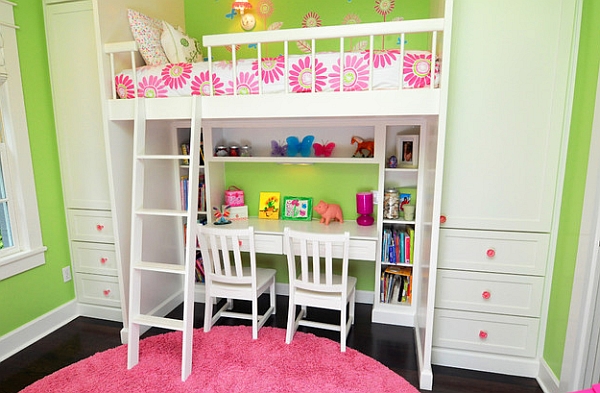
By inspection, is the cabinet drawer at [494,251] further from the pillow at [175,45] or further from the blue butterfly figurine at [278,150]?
the pillow at [175,45]

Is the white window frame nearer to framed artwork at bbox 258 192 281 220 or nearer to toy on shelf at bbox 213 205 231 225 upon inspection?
toy on shelf at bbox 213 205 231 225

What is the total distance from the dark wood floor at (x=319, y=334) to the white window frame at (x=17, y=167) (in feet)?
1.82

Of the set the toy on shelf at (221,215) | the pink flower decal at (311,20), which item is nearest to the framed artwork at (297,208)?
the toy on shelf at (221,215)

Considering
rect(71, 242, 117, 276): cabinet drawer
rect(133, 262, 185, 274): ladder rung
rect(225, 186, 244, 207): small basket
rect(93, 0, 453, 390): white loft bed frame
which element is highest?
rect(93, 0, 453, 390): white loft bed frame

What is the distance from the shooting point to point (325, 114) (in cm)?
182

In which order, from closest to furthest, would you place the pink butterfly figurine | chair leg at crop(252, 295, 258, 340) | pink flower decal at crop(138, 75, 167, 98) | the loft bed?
the loft bed < pink flower decal at crop(138, 75, 167, 98) < chair leg at crop(252, 295, 258, 340) < the pink butterfly figurine

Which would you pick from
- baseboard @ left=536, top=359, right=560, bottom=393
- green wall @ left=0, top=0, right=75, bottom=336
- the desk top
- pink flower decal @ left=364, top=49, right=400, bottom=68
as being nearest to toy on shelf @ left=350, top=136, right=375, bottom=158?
the desk top

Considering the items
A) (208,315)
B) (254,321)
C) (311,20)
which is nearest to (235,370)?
(254,321)

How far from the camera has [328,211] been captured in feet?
9.32

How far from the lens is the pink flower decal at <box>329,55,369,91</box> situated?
69.6 inches

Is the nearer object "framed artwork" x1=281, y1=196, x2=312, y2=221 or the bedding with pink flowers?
the bedding with pink flowers

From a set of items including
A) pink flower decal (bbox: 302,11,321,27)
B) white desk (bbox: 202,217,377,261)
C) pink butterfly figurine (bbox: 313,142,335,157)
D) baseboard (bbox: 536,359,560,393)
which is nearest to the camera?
baseboard (bbox: 536,359,560,393)

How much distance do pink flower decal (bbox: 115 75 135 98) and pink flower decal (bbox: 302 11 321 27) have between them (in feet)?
4.60

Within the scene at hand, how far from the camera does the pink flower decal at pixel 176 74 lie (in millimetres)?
2005
